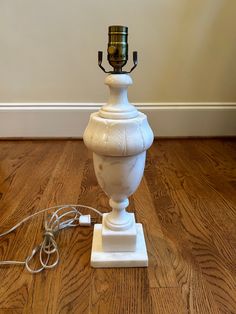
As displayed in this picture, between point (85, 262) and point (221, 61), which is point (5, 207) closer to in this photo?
point (85, 262)

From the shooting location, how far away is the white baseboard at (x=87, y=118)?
1502 millimetres

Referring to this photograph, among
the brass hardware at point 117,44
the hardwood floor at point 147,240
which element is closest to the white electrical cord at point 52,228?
the hardwood floor at point 147,240

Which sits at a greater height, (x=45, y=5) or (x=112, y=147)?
(x=45, y=5)

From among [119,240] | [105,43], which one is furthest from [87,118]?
[119,240]

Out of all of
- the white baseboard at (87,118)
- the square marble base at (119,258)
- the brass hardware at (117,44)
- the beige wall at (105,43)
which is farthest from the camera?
the white baseboard at (87,118)

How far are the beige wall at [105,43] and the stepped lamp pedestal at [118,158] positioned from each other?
98 centimetres

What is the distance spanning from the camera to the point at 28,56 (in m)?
1.44

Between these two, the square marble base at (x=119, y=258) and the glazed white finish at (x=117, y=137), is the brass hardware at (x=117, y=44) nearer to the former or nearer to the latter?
the glazed white finish at (x=117, y=137)

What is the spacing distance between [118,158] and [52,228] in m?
0.32

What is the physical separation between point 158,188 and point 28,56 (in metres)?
0.97

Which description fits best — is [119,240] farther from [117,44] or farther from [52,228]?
[117,44]

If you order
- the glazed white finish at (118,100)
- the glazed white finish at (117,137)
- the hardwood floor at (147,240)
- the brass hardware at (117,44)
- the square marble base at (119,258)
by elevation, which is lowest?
the hardwood floor at (147,240)

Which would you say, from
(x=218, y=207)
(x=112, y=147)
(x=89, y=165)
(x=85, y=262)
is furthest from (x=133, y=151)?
(x=89, y=165)

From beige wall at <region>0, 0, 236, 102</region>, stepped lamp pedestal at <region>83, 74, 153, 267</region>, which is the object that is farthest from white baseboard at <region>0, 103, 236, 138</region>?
Answer: stepped lamp pedestal at <region>83, 74, 153, 267</region>
